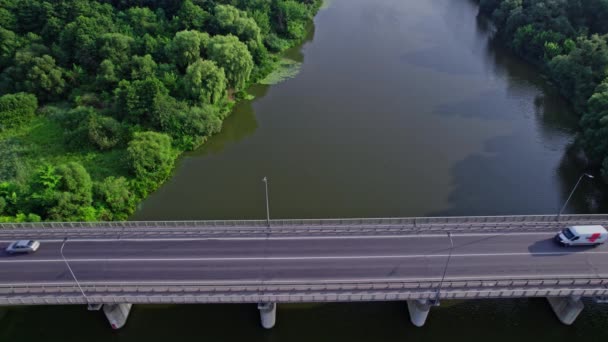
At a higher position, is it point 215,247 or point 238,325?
point 215,247

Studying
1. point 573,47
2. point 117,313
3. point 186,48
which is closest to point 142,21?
point 186,48

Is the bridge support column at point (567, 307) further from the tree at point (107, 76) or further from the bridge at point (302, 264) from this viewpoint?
the tree at point (107, 76)

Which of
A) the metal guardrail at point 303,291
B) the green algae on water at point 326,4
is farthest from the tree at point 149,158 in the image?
the green algae on water at point 326,4

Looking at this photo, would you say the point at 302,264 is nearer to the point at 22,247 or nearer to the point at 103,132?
the point at 22,247

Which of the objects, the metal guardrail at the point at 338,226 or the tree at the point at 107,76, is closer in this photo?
the metal guardrail at the point at 338,226

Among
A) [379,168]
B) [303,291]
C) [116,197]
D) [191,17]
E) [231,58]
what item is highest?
[191,17]

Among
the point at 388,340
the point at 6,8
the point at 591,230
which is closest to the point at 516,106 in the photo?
the point at 591,230

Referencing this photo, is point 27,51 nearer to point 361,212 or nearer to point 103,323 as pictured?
point 103,323
